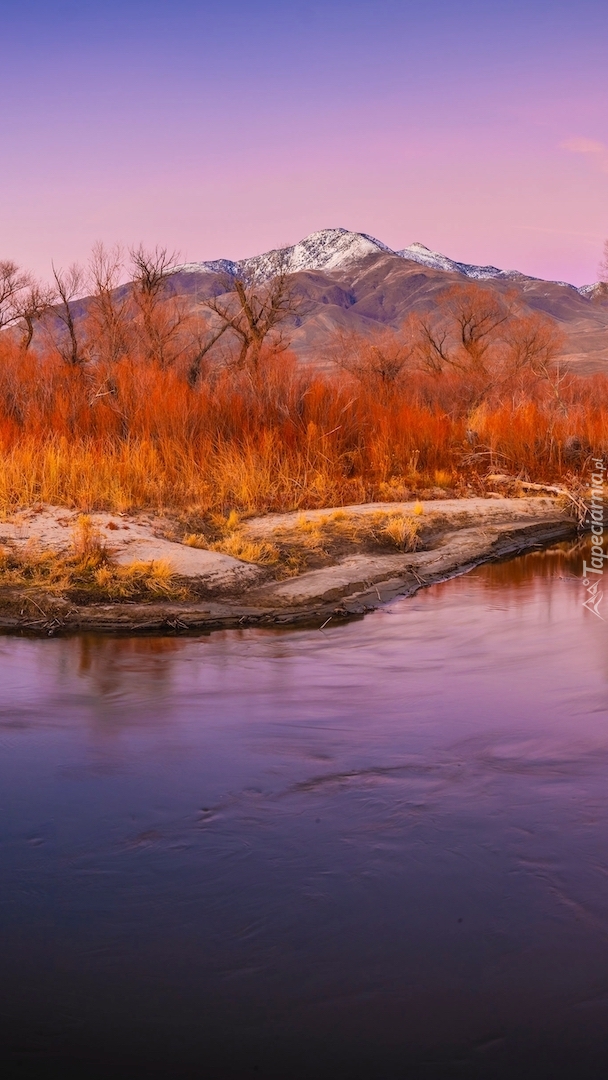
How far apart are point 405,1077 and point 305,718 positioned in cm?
358

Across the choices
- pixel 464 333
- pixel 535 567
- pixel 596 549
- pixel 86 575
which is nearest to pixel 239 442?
pixel 535 567

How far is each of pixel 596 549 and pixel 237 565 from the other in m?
6.39

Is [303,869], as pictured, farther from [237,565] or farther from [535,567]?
[535,567]

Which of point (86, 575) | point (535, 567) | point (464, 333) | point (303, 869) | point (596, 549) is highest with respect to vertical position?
point (464, 333)

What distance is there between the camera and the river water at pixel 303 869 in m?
3.24

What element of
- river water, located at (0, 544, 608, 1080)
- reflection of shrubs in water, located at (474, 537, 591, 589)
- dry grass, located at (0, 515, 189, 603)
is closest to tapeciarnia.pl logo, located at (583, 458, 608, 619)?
reflection of shrubs in water, located at (474, 537, 591, 589)

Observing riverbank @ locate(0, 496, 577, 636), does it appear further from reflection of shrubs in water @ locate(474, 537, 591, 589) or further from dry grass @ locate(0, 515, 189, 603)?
reflection of shrubs in water @ locate(474, 537, 591, 589)

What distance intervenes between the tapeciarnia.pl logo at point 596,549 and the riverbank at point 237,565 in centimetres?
117

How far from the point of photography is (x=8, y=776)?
5.48 metres

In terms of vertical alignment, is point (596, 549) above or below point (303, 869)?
A: above

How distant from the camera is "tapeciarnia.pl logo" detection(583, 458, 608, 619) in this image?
10922 millimetres

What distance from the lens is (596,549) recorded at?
46.1ft

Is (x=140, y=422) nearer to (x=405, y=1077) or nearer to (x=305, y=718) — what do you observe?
(x=305, y=718)

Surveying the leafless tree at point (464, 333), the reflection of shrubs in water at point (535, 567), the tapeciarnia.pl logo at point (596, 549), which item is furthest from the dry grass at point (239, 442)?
the leafless tree at point (464, 333)
